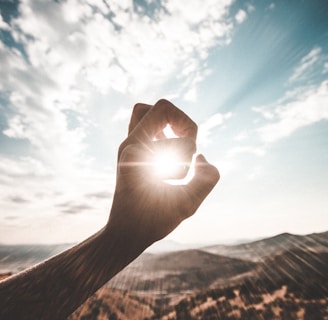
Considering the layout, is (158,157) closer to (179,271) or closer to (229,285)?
(229,285)

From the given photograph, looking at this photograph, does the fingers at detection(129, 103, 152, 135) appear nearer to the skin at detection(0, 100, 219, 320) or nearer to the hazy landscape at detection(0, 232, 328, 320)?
the skin at detection(0, 100, 219, 320)

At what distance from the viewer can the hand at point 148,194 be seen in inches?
48.3

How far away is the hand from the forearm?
0.15 metres

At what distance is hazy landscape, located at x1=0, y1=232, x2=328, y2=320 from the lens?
71.7 feet

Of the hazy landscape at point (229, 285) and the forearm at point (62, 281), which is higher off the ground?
the forearm at point (62, 281)

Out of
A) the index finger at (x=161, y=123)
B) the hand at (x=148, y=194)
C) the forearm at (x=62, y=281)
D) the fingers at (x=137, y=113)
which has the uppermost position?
the fingers at (x=137, y=113)

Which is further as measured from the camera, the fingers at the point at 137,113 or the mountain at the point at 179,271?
the mountain at the point at 179,271

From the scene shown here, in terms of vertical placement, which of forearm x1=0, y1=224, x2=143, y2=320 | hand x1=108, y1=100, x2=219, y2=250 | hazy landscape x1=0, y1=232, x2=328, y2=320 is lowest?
hazy landscape x1=0, y1=232, x2=328, y2=320

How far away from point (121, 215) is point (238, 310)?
29.1 meters

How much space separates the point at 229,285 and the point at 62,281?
36.4 meters

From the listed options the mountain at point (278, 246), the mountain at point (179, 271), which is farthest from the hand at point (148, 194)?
the mountain at point (278, 246)

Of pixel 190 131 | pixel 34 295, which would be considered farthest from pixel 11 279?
pixel 190 131

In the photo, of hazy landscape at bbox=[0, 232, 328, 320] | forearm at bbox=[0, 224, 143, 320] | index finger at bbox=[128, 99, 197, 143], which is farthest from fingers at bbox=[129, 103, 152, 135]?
hazy landscape at bbox=[0, 232, 328, 320]

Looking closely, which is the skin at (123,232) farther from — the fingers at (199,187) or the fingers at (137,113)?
the fingers at (137,113)
